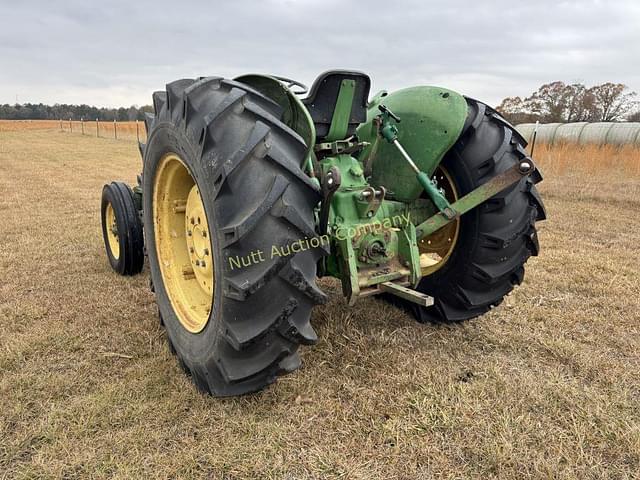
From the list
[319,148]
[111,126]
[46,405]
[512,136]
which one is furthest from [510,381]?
[111,126]

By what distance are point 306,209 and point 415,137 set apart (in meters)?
1.13

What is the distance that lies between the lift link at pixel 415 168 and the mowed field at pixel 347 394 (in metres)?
0.90

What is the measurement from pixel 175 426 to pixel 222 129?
1364 mm

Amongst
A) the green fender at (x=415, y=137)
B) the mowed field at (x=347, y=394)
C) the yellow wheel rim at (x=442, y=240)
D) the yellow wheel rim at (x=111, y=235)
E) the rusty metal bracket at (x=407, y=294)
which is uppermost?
the green fender at (x=415, y=137)

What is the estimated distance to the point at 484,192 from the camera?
95.4 inches

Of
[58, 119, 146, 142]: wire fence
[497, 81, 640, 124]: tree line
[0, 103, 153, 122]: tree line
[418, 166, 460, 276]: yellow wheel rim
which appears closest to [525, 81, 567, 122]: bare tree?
[497, 81, 640, 124]: tree line

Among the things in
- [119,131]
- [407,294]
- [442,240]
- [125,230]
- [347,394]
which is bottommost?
[347,394]

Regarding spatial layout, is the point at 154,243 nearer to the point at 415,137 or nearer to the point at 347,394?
the point at 347,394

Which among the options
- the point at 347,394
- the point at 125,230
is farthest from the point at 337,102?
the point at 125,230

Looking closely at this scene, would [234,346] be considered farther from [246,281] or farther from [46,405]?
[46,405]

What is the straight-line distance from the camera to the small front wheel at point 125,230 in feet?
12.9

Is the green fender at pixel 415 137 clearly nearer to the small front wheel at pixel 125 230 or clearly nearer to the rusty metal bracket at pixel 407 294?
the rusty metal bracket at pixel 407 294

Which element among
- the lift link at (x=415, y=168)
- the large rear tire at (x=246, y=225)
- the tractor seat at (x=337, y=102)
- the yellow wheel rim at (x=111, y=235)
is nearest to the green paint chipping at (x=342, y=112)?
the tractor seat at (x=337, y=102)

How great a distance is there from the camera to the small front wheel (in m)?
3.94
